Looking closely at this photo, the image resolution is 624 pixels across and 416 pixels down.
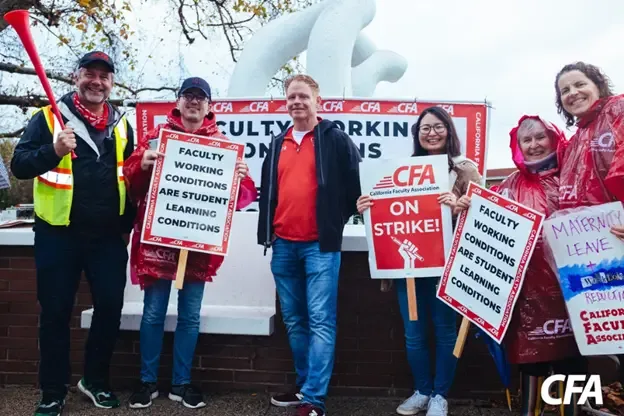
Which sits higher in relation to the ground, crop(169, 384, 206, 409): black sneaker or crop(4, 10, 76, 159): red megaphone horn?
crop(4, 10, 76, 159): red megaphone horn

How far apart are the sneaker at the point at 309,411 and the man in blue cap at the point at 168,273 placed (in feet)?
2.48

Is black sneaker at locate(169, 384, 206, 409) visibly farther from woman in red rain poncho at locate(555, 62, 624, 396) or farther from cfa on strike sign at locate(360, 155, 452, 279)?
woman in red rain poncho at locate(555, 62, 624, 396)

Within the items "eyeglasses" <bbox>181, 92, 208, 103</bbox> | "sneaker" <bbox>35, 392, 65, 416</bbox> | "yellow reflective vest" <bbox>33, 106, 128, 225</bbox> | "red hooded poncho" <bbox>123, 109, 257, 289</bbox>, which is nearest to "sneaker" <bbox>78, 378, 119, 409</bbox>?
"sneaker" <bbox>35, 392, 65, 416</bbox>

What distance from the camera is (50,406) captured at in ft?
10.8

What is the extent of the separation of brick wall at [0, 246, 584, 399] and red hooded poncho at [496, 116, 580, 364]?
874mm

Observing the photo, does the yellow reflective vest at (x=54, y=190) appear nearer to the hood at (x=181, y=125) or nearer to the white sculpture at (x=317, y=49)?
the hood at (x=181, y=125)

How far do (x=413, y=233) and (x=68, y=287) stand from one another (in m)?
2.00

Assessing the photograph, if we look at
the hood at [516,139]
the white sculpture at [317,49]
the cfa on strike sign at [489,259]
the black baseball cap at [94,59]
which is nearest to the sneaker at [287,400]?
the cfa on strike sign at [489,259]

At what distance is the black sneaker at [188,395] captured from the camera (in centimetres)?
354

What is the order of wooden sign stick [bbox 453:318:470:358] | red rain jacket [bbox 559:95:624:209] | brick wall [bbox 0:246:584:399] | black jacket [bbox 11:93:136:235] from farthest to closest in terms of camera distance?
brick wall [bbox 0:246:584:399] → black jacket [bbox 11:93:136:235] → wooden sign stick [bbox 453:318:470:358] → red rain jacket [bbox 559:95:624:209]

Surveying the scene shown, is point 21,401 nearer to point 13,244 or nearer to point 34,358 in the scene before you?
point 34,358

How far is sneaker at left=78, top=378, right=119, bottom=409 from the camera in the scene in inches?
137

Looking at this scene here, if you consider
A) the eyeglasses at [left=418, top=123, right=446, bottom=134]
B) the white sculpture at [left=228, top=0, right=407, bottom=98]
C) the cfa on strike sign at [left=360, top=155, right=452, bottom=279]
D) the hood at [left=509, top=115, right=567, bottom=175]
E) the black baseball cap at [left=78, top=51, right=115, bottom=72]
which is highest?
the white sculpture at [left=228, top=0, right=407, bottom=98]

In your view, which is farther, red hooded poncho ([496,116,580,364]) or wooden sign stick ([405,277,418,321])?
wooden sign stick ([405,277,418,321])
